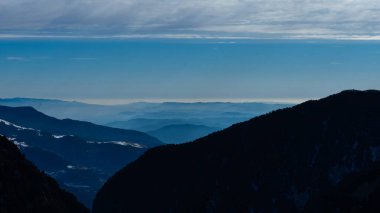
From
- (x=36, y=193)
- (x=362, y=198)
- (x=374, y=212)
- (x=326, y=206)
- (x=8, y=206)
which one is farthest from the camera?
(x=36, y=193)

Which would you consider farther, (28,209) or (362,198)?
(28,209)

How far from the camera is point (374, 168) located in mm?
153125

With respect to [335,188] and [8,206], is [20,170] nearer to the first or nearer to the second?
[8,206]

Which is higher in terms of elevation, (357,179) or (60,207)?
(357,179)

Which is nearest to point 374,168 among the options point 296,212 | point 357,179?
point 357,179

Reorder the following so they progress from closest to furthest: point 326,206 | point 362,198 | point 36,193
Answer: point 362,198 < point 326,206 < point 36,193

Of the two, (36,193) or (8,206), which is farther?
(36,193)

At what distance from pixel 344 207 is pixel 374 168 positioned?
16.3 m

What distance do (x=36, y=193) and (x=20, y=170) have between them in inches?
396

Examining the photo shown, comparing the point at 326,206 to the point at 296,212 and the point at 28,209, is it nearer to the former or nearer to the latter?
the point at 296,212

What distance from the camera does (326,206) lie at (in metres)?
148

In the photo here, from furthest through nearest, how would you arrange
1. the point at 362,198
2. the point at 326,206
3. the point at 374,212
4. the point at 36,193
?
the point at 36,193, the point at 326,206, the point at 362,198, the point at 374,212

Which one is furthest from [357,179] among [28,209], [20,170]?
[20,170]

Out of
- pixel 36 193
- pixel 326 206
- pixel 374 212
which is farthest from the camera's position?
pixel 36 193
